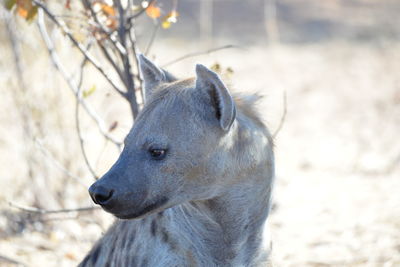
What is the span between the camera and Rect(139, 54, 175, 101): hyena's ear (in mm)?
3357

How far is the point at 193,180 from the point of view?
9.95 feet

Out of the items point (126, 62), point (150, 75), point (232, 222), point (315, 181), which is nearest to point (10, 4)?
point (126, 62)

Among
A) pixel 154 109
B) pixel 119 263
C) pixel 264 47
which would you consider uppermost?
pixel 154 109

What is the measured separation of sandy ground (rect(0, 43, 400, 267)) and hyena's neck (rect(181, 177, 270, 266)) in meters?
0.30

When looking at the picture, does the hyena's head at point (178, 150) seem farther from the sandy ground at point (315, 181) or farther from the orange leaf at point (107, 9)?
the orange leaf at point (107, 9)

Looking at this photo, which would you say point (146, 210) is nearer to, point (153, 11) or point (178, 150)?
point (178, 150)

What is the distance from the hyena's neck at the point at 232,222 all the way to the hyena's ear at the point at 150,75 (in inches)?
21.9

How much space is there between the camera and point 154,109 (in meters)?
3.07

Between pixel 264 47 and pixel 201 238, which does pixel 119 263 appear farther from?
pixel 264 47

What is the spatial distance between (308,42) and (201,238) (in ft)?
30.8

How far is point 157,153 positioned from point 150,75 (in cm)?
53

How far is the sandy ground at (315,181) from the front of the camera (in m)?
5.24

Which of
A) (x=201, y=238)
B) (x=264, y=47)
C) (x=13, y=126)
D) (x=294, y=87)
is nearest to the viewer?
(x=201, y=238)

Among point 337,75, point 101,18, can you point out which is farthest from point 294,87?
point 101,18
